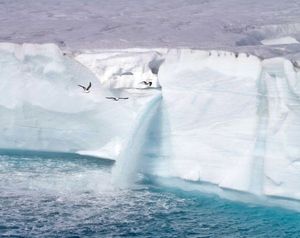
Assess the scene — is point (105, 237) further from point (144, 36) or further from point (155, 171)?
point (144, 36)

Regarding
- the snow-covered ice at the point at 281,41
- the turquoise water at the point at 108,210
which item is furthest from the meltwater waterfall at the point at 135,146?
the snow-covered ice at the point at 281,41

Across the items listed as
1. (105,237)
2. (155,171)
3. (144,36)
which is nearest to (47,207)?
(105,237)

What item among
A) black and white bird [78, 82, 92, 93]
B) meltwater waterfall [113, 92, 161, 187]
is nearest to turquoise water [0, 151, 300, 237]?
meltwater waterfall [113, 92, 161, 187]

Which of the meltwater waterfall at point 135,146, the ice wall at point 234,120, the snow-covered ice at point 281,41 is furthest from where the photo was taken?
the snow-covered ice at point 281,41

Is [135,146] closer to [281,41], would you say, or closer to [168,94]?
[168,94]

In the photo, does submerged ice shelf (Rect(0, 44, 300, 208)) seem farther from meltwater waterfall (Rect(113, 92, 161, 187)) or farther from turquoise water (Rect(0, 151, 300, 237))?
turquoise water (Rect(0, 151, 300, 237))

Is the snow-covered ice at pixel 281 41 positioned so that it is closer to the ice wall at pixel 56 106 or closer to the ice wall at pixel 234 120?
the ice wall at pixel 234 120

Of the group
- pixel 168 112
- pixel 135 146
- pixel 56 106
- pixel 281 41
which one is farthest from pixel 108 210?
pixel 281 41
